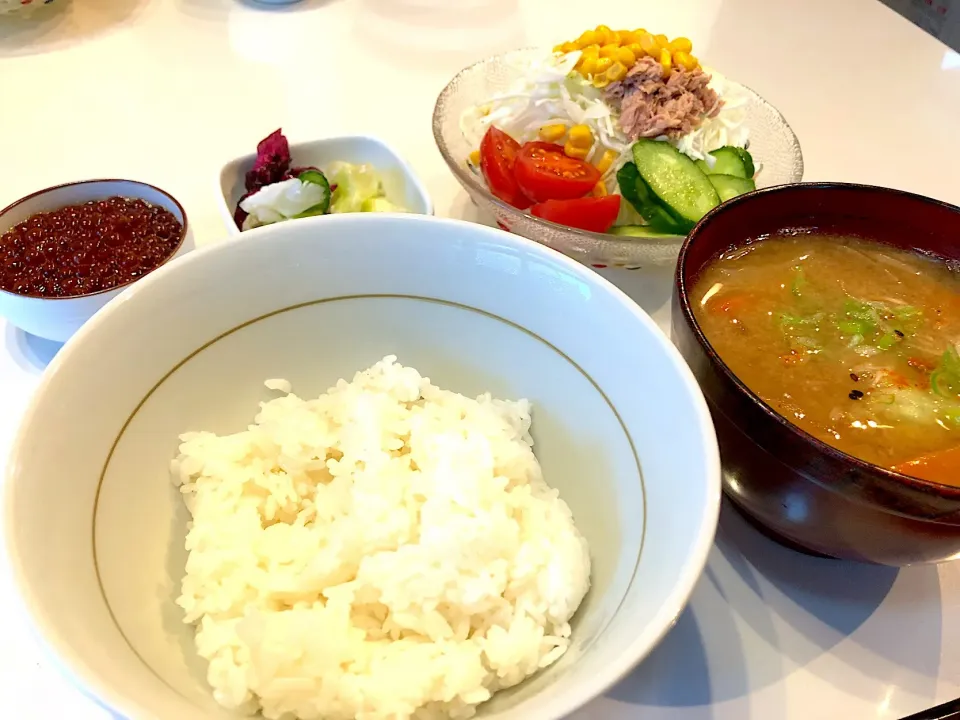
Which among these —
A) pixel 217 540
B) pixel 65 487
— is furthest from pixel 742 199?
pixel 65 487

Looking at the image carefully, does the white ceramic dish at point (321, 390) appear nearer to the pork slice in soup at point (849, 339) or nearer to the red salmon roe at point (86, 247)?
the pork slice in soup at point (849, 339)

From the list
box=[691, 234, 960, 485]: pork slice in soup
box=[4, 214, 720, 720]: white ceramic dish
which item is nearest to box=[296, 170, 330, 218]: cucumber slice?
box=[4, 214, 720, 720]: white ceramic dish

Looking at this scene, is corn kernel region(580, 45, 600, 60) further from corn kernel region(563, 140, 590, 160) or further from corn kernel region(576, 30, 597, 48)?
corn kernel region(563, 140, 590, 160)

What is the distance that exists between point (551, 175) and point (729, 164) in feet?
1.84

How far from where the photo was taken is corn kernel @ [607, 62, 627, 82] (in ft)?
7.34

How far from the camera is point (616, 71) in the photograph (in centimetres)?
224

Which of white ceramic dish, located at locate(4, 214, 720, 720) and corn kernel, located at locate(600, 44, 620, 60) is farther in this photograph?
corn kernel, located at locate(600, 44, 620, 60)

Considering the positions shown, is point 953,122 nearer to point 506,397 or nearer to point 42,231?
point 506,397

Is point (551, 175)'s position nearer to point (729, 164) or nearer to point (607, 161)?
point (607, 161)

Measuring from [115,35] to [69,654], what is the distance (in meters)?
2.86

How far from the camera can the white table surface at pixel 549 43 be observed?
50.9 inches

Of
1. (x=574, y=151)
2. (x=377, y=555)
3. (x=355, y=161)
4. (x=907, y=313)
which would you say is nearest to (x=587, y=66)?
(x=574, y=151)

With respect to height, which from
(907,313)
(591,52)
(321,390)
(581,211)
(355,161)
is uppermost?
(591,52)

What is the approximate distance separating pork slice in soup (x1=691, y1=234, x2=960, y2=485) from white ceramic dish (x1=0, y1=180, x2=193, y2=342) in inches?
52.4
